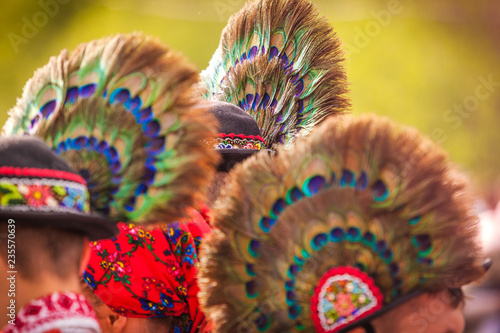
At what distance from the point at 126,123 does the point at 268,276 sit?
1.70ft

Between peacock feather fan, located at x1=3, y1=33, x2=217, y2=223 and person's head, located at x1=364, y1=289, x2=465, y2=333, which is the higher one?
peacock feather fan, located at x1=3, y1=33, x2=217, y2=223

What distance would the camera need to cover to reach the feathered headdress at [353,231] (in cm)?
141

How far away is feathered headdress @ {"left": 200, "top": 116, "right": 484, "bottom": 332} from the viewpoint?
141cm

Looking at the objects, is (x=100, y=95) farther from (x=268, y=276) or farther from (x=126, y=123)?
(x=268, y=276)

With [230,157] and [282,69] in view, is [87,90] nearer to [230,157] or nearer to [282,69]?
[230,157]

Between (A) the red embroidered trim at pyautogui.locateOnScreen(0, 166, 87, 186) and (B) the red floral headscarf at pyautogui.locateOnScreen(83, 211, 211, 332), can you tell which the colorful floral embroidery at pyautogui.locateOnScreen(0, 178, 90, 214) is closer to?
(A) the red embroidered trim at pyautogui.locateOnScreen(0, 166, 87, 186)

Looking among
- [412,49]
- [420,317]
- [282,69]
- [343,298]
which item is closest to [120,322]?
[343,298]

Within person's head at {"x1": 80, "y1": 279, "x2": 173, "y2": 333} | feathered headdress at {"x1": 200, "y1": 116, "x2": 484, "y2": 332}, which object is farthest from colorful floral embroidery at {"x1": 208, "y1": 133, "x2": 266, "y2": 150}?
feathered headdress at {"x1": 200, "y1": 116, "x2": 484, "y2": 332}

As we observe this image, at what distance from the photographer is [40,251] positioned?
1330mm

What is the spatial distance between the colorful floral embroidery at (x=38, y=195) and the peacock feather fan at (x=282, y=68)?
1.50 m

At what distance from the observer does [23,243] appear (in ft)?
4.33

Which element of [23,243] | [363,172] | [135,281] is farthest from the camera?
[135,281]

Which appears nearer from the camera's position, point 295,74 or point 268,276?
point 268,276

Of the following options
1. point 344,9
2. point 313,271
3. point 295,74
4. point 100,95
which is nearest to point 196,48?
point 344,9
